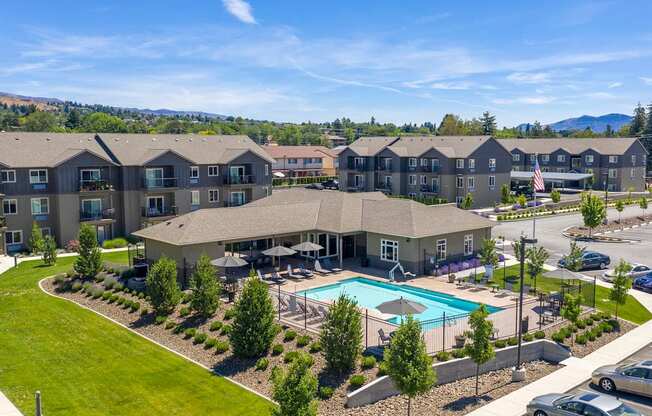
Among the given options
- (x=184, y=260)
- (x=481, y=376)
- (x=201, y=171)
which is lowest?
(x=481, y=376)

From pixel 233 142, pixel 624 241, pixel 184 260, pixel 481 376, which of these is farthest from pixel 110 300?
pixel 624 241

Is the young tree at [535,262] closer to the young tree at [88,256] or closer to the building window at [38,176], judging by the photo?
the young tree at [88,256]

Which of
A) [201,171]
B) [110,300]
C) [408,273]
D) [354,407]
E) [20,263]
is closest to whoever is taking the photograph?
[354,407]

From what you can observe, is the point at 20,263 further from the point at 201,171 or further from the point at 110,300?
the point at 201,171

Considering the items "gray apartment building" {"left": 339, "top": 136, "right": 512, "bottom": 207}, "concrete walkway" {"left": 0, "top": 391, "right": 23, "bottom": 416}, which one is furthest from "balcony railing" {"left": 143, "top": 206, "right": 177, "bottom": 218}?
"gray apartment building" {"left": 339, "top": 136, "right": 512, "bottom": 207}

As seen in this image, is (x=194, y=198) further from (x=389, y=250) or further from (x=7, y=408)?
(x=7, y=408)

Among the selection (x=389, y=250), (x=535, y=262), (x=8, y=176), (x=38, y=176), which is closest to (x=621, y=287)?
(x=535, y=262)
